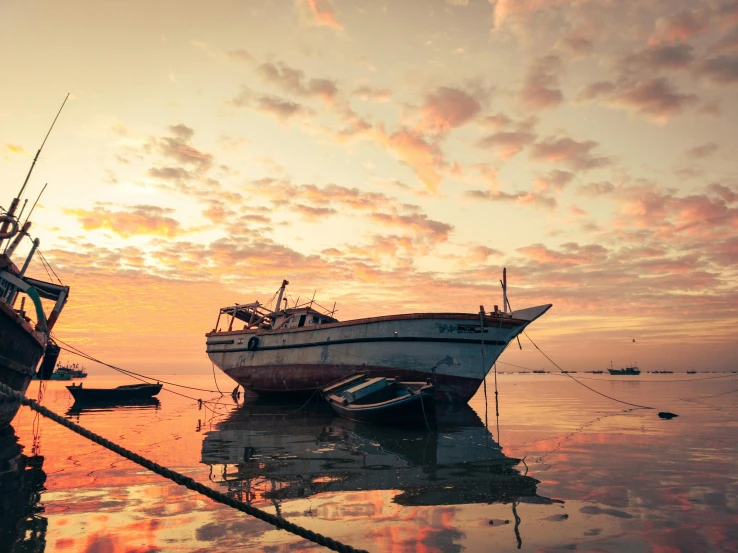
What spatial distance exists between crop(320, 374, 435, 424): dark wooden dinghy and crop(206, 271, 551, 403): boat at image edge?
3.35 metres

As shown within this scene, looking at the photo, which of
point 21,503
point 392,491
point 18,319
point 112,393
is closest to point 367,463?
point 392,491

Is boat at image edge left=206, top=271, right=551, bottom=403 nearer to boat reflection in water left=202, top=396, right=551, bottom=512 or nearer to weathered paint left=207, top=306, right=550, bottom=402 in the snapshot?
weathered paint left=207, top=306, right=550, bottom=402

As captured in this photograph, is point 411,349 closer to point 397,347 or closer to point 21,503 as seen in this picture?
point 397,347

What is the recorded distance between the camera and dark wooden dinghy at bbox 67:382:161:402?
108 ft

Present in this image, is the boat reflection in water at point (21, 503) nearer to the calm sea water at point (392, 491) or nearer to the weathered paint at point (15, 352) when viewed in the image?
the calm sea water at point (392, 491)

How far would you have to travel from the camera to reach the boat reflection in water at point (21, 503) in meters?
6.13

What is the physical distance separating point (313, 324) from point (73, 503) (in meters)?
21.3

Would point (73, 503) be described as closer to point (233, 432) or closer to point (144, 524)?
point (144, 524)

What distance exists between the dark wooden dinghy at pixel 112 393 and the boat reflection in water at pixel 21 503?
892 inches

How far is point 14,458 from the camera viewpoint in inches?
476

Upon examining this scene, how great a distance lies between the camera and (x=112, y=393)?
115ft

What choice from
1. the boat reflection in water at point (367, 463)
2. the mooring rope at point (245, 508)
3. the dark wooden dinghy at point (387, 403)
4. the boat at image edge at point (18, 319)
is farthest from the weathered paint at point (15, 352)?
the dark wooden dinghy at point (387, 403)

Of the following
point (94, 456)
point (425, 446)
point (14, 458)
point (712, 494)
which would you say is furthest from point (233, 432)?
point (712, 494)

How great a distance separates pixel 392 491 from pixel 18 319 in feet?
40.8
